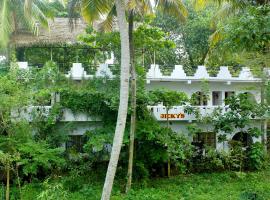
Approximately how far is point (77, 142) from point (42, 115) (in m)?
2.42

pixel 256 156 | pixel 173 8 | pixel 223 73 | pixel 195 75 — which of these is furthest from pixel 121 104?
pixel 223 73

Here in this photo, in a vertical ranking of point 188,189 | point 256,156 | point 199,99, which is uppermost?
point 199,99

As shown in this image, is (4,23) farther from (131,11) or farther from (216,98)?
(216,98)

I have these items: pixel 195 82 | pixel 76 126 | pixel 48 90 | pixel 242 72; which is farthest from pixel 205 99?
pixel 48 90

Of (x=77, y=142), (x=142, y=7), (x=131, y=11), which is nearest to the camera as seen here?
(x=142, y=7)

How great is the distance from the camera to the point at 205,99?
19.4m

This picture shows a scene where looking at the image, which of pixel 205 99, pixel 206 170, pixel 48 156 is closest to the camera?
pixel 48 156

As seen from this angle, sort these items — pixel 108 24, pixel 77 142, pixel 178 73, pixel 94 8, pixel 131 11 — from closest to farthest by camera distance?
pixel 94 8 → pixel 131 11 → pixel 108 24 → pixel 77 142 → pixel 178 73

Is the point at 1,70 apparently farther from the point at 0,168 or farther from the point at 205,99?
the point at 205,99

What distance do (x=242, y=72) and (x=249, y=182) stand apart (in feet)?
21.2

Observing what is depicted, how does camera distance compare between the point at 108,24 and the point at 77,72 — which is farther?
the point at 77,72

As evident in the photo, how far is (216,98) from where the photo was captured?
20891mm

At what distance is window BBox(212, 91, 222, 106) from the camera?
20658 millimetres

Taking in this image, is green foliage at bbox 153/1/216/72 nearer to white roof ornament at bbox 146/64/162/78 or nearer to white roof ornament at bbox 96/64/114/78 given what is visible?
white roof ornament at bbox 146/64/162/78
